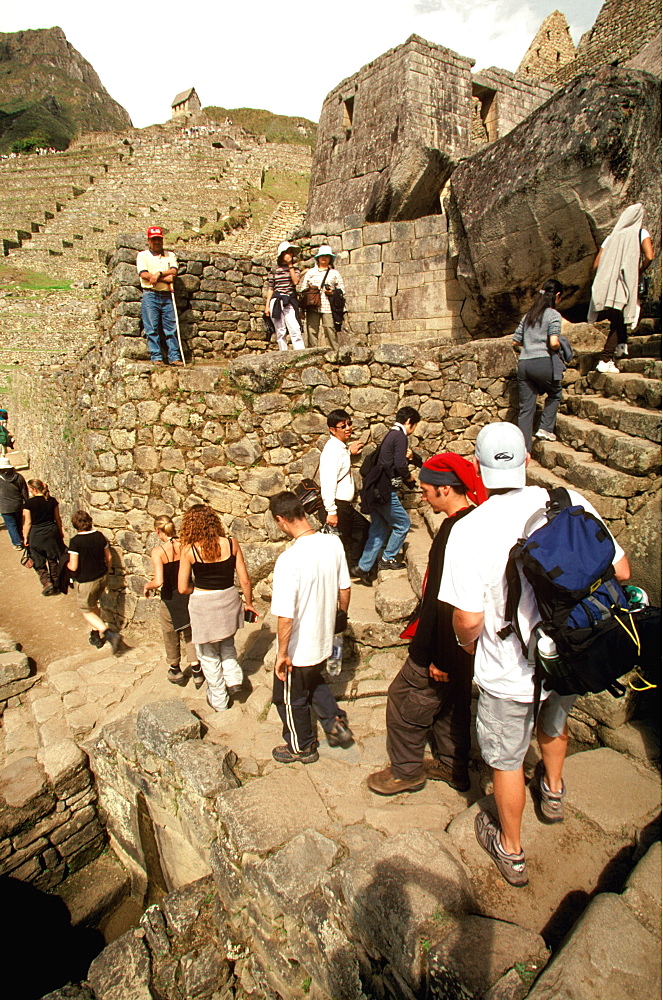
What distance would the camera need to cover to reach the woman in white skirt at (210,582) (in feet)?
12.0

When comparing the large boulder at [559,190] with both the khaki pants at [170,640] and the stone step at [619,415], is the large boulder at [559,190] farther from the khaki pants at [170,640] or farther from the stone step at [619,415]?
the khaki pants at [170,640]

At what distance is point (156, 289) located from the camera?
231 inches

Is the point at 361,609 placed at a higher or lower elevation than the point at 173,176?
lower

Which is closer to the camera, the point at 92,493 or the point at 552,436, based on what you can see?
the point at 552,436

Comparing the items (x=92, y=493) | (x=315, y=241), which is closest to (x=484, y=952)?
(x=92, y=493)

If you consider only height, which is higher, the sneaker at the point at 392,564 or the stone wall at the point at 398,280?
the stone wall at the point at 398,280

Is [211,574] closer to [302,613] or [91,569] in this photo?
[302,613]

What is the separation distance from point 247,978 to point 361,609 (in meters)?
2.48

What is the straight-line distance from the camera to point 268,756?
335 cm

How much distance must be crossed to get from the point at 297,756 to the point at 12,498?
779 centimetres

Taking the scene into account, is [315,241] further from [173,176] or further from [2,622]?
[173,176]

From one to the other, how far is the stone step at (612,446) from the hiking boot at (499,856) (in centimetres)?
262

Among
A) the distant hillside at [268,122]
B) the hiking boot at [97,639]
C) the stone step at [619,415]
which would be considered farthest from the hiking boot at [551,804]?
the distant hillside at [268,122]

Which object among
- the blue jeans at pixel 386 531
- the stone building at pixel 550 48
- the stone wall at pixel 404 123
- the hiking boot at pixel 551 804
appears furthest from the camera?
the stone building at pixel 550 48
